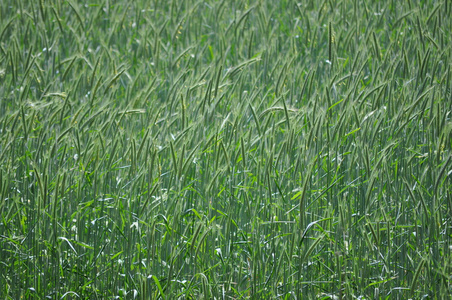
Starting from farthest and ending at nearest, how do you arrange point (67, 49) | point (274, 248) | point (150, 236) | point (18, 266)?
point (67, 49) → point (18, 266) → point (274, 248) → point (150, 236)

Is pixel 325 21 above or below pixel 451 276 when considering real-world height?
above

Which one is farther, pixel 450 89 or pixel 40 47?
pixel 40 47

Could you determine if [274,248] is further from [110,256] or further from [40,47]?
[40,47]

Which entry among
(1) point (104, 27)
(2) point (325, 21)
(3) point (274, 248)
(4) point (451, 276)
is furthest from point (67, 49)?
(4) point (451, 276)

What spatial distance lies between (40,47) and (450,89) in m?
2.79

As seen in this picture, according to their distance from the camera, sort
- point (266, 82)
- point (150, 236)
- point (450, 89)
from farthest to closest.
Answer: point (266, 82)
point (450, 89)
point (150, 236)

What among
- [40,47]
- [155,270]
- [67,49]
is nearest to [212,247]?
[155,270]

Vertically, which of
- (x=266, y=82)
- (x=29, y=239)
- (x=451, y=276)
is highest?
(x=266, y=82)

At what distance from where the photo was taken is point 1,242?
1765 millimetres

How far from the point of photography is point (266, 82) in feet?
8.41

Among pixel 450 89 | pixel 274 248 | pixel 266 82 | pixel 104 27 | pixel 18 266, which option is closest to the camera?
pixel 274 248

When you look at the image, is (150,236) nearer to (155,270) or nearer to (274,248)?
(155,270)

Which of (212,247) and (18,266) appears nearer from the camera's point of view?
(212,247)

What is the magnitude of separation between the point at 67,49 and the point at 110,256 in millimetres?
2098
